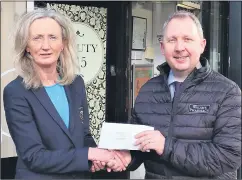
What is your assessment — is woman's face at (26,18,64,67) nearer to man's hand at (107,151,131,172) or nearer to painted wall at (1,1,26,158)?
man's hand at (107,151,131,172)

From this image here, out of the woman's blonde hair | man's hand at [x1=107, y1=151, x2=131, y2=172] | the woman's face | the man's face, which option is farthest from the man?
the woman's face

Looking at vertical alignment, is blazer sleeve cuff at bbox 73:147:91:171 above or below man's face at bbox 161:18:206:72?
below

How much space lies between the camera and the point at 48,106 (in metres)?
2.23

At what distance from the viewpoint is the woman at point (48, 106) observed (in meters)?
2.19

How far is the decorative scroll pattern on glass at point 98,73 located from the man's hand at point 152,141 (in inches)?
91.6

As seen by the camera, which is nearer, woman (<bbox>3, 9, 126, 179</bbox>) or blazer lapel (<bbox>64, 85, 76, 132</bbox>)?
woman (<bbox>3, 9, 126, 179</bbox>)

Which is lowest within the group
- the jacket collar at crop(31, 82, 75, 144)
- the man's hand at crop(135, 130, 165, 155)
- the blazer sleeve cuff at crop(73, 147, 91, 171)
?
the blazer sleeve cuff at crop(73, 147, 91, 171)

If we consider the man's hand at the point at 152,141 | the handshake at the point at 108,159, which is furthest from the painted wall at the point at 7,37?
the man's hand at the point at 152,141

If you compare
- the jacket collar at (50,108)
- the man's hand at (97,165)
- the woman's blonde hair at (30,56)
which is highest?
the woman's blonde hair at (30,56)

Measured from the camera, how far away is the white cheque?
232 cm

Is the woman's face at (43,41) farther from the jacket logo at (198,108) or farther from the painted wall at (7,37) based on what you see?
the painted wall at (7,37)

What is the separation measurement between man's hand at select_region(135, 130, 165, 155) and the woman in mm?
257

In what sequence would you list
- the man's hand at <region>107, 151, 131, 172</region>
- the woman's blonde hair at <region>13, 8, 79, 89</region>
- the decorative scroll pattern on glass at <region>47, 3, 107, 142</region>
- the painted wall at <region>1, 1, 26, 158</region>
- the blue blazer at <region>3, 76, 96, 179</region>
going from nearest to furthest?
1. the blue blazer at <region>3, 76, 96, 179</region>
2. the woman's blonde hair at <region>13, 8, 79, 89</region>
3. the man's hand at <region>107, 151, 131, 172</region>
4. the painted wall at <region>1, 1, 26, 158</region>
5. the decorative scroll pattern on glass at <region>47, 3, 107, 142</region>

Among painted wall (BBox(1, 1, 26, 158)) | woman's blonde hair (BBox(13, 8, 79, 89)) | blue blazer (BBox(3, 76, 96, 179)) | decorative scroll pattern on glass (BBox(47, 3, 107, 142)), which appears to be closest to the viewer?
blue blazer (BBox(3, 76, 96, 179))
